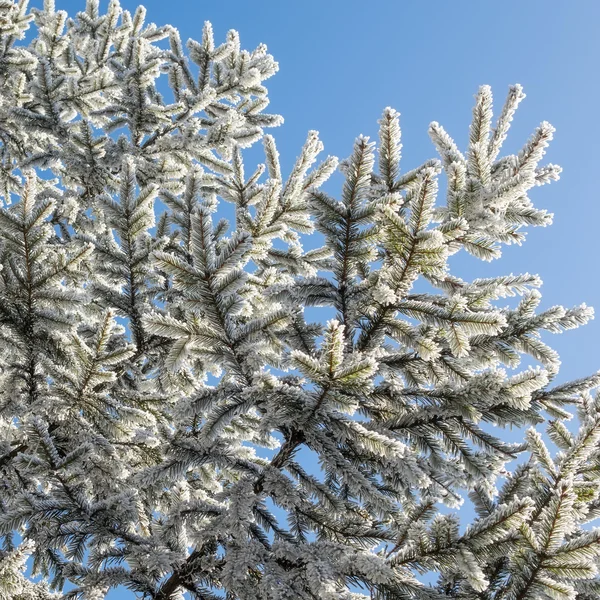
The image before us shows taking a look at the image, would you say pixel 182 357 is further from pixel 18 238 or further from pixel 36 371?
pixel 36 371

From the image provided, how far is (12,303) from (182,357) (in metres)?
1.76

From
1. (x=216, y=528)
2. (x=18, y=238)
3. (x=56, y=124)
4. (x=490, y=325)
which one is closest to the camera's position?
(x=490, y=325)

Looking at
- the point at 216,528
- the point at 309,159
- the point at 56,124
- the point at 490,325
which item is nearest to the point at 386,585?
the point at 216,528

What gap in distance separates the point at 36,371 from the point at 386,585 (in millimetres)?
3044

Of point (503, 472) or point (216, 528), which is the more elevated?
point (503, 472)

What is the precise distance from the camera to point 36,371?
4191 mm

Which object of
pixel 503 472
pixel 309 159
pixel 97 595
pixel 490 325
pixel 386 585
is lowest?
pixel 97 595

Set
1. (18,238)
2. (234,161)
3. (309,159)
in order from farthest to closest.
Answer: (234,161) < (309,159) < (18,238)

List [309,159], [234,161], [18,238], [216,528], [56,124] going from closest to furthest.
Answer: [216,528], [18,238], [309,159], [234,161], [56,124]

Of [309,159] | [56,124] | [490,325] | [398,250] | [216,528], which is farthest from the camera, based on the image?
[56,124]

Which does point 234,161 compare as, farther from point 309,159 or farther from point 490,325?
point 490,325

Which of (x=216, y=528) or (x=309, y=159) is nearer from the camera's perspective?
(x=216, y=528)

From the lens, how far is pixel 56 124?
21.9ft

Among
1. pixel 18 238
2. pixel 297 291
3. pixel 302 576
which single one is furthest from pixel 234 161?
pixel 302 576
